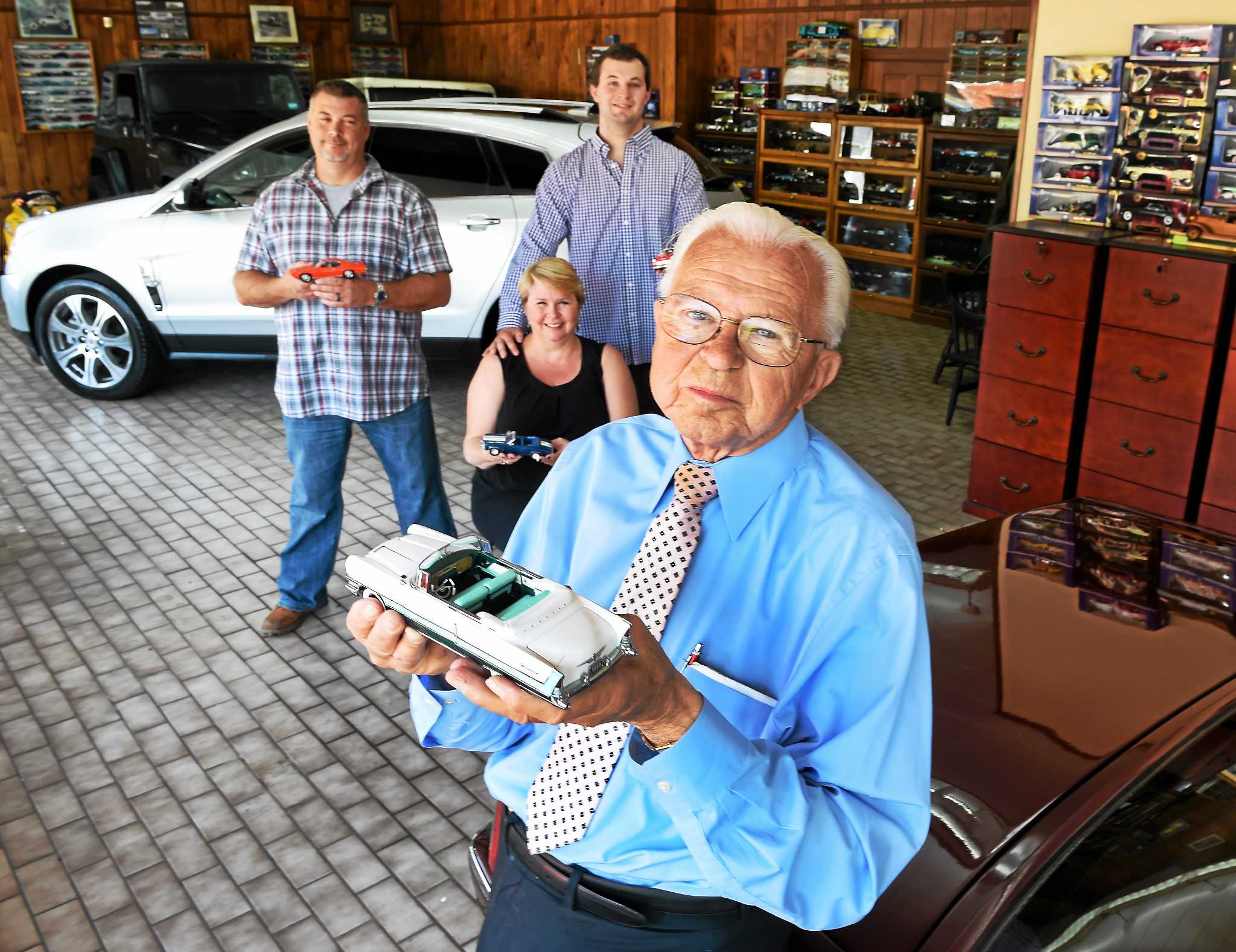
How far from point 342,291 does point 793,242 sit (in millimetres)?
2268

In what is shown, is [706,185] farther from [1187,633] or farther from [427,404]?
[1187,633]

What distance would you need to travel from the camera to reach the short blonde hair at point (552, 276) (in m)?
3.33

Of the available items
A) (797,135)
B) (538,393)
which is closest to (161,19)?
(797,135)

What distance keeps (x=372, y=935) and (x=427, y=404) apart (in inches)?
71.4

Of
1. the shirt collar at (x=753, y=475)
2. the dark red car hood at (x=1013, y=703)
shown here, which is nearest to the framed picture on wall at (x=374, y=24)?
the dark red car hood at (x=1013, y=703)

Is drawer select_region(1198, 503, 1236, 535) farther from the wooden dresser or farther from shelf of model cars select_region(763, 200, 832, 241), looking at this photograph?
shelf of model cars select_region(763, 200, 832, 241)

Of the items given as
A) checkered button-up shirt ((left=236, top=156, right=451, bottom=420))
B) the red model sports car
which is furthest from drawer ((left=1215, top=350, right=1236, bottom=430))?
the red model sports car

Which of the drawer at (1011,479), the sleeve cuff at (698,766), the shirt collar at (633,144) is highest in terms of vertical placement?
the shirt collar at (633,144)

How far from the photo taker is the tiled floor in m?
2.53

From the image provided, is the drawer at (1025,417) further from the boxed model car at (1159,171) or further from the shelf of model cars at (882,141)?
the shelf of model cars at (882,141)

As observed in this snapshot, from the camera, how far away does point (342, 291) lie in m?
3.23

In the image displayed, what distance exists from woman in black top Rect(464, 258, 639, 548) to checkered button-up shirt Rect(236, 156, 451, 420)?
35cm

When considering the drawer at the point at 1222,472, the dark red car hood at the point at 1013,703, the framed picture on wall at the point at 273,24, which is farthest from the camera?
the framed picture on wall at the point at 273,24

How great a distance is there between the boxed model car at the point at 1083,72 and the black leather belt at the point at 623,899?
394 cm
